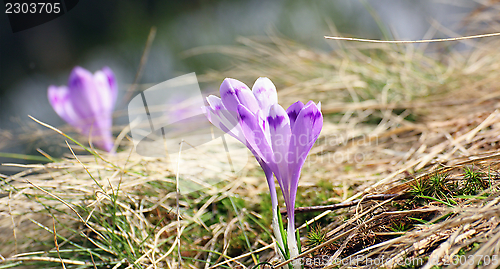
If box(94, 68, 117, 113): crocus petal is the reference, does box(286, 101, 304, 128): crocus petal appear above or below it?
below

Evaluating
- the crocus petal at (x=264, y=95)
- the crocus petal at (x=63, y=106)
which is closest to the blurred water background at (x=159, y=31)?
the crocus petal at (x=63, y=106)

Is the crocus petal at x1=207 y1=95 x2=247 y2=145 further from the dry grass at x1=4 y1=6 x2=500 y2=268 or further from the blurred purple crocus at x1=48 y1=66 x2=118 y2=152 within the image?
the blurred purple crocus at x1=48 y1=66 x2=118 y2=152

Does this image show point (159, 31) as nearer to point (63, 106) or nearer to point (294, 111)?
point (63, 106)

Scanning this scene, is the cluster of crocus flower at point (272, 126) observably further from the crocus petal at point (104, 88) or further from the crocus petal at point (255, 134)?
the crocus petal at point (104, 88)

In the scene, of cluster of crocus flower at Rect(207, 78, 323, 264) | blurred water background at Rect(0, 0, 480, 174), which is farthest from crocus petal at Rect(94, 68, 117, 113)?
blurred water background at Rect(0, 0, 480, 174)

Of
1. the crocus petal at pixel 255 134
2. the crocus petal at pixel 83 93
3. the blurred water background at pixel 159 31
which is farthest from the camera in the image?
the blurred water background at pixel 159 31

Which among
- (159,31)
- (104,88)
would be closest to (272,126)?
(104,88)

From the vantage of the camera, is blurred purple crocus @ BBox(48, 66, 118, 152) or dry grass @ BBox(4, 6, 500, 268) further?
blurred purple crocus @ BBox(48, 66, 118, 152)
